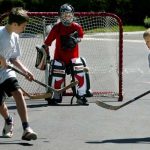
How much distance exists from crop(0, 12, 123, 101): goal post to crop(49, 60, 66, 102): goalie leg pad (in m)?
0.66

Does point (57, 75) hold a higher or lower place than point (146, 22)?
lower

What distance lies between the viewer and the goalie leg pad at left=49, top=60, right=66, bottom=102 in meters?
9.89

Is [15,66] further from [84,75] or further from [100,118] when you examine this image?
[84,75]

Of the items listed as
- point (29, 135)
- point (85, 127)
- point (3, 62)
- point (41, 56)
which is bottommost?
point (85, 127)

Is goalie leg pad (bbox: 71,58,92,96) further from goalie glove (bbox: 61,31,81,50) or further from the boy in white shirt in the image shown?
the boy in white shirt

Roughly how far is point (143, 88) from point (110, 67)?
0.88 m

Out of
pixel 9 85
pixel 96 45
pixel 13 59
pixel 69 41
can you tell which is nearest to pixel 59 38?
pixel 69 41

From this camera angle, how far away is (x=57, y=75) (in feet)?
32.6

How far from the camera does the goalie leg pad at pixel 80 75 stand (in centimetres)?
990

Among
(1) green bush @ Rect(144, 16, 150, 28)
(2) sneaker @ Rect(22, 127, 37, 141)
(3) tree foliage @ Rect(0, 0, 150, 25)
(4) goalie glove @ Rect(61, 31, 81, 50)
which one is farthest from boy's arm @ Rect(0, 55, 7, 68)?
(3) tree foliage @ Rect(0, 0, 150, 25)

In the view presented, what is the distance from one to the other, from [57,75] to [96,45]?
2.63m

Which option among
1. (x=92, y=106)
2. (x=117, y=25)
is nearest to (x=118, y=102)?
(x=92, y=106)

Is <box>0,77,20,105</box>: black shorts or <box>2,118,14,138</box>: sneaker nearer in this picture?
<box>0,77,20,105</box>: black shorts

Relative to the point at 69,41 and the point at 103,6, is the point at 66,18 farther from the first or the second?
the point at 103,6
